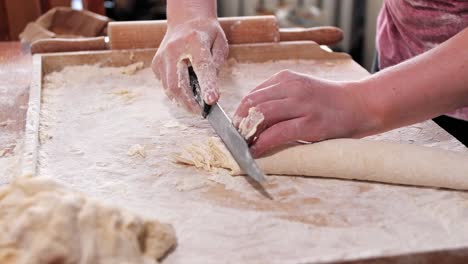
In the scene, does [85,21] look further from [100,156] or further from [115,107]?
[100,156]

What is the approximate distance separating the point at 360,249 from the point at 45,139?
0.67 metres

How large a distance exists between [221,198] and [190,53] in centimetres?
41

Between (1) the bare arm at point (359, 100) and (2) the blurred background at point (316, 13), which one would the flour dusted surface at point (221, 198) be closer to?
(1) the bare arm at point (359, 100)

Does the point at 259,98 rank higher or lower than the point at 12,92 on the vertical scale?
higher

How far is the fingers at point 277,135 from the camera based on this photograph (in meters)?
0.99

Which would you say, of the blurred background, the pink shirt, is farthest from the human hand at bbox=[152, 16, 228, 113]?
the blurred background

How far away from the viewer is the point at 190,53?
3.93ft

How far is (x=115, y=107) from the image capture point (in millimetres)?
1298

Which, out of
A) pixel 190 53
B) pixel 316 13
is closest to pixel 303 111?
pixel 190 53

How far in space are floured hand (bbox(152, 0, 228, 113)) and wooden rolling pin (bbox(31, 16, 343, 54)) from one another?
23 centimetres

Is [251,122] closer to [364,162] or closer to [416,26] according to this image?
[364,162]

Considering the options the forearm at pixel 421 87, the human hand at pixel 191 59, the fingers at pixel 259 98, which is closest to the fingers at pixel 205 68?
the human hand at pixel 191 59

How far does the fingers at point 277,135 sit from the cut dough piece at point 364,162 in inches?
0.7

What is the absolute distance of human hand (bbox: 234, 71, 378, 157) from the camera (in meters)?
1.00
